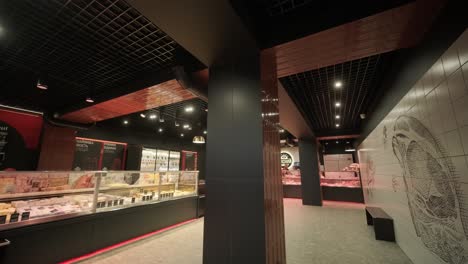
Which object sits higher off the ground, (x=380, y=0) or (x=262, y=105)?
(x=380, y=0)

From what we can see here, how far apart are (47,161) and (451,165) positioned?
27.3 feet

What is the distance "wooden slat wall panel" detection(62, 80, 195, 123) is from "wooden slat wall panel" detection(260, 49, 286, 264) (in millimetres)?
1628

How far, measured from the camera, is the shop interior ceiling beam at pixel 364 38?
1.73 m

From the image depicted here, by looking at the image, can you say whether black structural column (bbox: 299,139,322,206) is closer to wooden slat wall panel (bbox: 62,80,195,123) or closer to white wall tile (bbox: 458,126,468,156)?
wooden slat wall panel (bbox: 62,80,195,123)

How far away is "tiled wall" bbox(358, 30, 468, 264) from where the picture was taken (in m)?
1.58

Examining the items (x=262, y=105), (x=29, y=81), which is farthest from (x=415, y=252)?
(x=29, y=81)

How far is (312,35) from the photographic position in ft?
6.51

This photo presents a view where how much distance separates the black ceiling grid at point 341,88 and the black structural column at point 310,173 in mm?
2793

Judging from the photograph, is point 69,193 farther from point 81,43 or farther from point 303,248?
point 303,248

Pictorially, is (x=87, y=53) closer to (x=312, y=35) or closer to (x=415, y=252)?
A: (x=312, y=35)

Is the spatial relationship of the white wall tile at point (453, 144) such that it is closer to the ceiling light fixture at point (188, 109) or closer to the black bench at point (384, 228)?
the black bench at point (384, 228)

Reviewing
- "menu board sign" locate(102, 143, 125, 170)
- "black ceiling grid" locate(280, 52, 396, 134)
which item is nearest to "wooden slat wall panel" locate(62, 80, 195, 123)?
"black ceiling grid" locate(280, 52, 396, 134)

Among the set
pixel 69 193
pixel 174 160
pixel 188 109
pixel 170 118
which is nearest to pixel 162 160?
pixel 174 160

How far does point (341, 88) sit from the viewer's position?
424 cm
